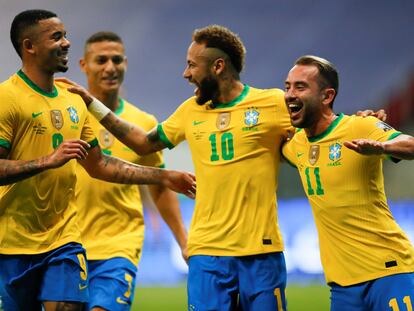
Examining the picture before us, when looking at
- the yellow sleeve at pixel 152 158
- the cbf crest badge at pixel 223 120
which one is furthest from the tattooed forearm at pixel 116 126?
the cbf crest badge at pixel 223 120

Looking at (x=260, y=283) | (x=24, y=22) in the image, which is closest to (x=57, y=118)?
(x=24, y=22)

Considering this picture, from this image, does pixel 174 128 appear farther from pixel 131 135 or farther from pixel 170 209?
pixel 170 209

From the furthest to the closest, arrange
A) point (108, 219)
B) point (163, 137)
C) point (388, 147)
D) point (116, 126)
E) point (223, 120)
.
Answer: point (108, 219) < point (116, 126) < point (163, 137) < point (223, 120) < point (388, 147)

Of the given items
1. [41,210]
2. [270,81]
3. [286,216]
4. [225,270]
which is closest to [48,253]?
[41,210]

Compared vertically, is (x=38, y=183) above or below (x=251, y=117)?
below

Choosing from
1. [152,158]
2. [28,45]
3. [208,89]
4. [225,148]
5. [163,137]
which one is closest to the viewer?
[28,45]

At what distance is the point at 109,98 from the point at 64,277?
A: 2583 millimetres

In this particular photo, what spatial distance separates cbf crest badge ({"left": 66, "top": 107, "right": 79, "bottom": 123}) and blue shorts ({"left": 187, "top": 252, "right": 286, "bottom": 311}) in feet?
4.54

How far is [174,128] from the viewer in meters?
7.34

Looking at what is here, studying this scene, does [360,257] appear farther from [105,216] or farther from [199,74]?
[105,216]

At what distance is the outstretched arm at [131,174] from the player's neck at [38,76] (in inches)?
28.7

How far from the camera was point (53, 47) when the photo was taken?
21.7ft

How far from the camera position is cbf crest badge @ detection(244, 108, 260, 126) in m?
6.91

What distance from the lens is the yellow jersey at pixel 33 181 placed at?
628cm
